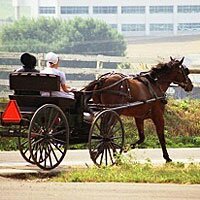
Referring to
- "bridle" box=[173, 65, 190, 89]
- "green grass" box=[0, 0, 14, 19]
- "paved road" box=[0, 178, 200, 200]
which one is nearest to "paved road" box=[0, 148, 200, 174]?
"bridle" box=[173, 65, 190, 89]

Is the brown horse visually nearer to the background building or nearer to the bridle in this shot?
the bridle

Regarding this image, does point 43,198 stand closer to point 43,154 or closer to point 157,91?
point 43,154

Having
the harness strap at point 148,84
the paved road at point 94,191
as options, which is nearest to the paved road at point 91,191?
the paved road at point 94,191

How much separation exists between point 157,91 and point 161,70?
0.59 metres

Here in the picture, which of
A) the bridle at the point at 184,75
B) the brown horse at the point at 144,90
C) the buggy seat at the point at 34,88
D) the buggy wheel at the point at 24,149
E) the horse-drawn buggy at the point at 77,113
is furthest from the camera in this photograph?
the bridle at the point at 184,75

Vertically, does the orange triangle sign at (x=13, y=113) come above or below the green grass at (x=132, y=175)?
above

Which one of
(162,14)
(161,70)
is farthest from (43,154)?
(162,14)

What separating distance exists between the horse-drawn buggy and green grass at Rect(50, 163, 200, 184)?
66 centimetres

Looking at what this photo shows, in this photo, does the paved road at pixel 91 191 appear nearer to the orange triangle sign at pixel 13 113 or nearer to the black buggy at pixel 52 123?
the black buggy at pixel 52 123

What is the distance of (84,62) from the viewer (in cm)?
2662

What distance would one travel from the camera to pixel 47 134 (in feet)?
46.3

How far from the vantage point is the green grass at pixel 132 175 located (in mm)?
12859

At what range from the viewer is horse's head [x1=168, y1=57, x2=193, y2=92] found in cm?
1728

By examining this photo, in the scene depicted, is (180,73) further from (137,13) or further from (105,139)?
(137,13)
